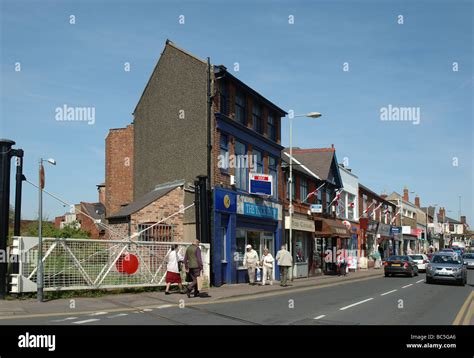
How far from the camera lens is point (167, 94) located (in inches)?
1057

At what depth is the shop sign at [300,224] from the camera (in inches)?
1205

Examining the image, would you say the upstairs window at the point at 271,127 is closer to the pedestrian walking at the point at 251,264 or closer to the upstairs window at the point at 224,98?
the upstairs window at the point at 224,98

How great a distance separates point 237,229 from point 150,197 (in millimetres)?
4428

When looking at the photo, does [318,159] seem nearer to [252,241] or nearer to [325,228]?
[325,228]

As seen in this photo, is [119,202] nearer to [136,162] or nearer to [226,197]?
[136,162]

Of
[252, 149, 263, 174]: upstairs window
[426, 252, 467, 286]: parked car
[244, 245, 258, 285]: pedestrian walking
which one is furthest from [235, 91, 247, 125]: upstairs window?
[426, 252, 467, 286]: parked car

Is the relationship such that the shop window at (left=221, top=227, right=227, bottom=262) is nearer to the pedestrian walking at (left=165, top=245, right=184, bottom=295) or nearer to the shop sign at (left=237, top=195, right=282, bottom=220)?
the shop sign at (left=237, top=195, right=282, bottom=220)

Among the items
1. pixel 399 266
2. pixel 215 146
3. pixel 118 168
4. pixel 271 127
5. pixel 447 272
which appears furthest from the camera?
pixel 399 266

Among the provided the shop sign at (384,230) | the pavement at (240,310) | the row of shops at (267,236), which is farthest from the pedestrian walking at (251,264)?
the shop sign at (384,230)

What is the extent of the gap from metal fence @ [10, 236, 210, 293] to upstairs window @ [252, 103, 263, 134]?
406 inches

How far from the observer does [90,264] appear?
1723 cm

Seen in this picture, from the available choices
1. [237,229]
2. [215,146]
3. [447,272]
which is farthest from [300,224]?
[215,146]
